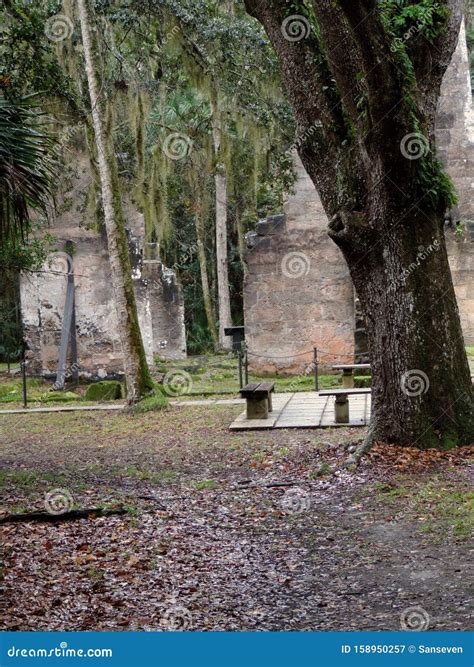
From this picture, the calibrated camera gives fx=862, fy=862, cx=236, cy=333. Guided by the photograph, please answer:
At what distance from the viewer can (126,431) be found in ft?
41.5

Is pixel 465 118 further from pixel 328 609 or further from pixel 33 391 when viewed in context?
pixel 328 609

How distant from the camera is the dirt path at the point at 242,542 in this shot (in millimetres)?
4820

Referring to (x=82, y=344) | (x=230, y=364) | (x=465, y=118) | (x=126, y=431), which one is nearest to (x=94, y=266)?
(x=82, y=344)

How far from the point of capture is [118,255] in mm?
14180

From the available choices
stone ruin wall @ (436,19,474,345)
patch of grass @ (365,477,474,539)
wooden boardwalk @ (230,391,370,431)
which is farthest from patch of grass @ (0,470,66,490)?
stone ruin wall @ (436,19,474,345)

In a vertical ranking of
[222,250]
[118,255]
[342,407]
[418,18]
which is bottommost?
[342,407]

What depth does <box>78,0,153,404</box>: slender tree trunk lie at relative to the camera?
13.9 meters

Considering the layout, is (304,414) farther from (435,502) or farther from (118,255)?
(435,502)

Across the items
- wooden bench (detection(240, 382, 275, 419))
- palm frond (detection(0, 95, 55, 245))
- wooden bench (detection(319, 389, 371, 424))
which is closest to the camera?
palm frond (detection(0, 95, 55, 245))

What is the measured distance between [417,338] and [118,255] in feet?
22.8

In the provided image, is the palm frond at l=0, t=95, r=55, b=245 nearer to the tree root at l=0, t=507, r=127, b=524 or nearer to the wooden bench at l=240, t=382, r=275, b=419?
the tree root at l=0, t=507, r=127, b=524

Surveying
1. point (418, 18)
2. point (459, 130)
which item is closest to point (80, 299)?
point (459, 130)

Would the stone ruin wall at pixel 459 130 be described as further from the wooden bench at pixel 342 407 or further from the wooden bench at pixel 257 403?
the wooden bench at pixel 342 407

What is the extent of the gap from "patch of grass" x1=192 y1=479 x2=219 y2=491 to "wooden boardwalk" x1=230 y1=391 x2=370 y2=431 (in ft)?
10.5
